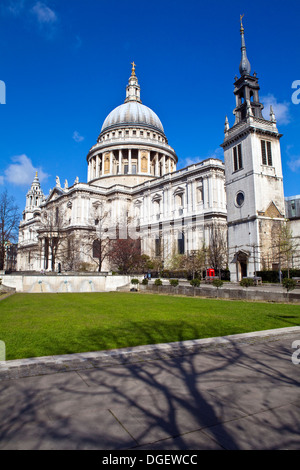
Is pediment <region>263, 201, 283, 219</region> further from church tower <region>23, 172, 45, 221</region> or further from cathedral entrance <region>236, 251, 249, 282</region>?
church tower <region>23, 172, 45, 221</region>

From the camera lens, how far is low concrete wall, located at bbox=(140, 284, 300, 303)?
16.7 m

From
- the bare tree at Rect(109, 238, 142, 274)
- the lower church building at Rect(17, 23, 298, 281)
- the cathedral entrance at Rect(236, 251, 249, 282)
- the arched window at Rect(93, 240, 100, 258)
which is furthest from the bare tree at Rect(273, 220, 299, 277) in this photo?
the arched window at Rect(93, 240, 100, 258)

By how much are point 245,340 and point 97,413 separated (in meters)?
4.57

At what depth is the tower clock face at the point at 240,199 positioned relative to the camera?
Result: 110ft

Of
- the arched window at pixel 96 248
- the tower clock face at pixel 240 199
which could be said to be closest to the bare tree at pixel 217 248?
the tower clock face at pixel 240 199

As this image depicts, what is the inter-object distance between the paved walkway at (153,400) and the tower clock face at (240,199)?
2919cm

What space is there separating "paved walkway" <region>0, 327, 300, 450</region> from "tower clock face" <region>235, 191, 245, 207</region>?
2919cm

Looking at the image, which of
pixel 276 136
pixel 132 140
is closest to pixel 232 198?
pixel 276 136

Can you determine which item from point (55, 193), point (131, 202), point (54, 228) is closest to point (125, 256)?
point (54, 228)

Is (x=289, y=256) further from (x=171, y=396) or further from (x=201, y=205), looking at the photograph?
(x=171, y=396)

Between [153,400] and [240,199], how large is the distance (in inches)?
1279

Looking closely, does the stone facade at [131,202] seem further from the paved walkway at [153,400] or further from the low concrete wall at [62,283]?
the paved walkway at [153,400]

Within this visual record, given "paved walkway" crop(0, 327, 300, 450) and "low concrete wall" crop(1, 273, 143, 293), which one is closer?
"paved walkway" crop(0, 327, 300, 450)

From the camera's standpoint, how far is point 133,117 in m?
75.3
